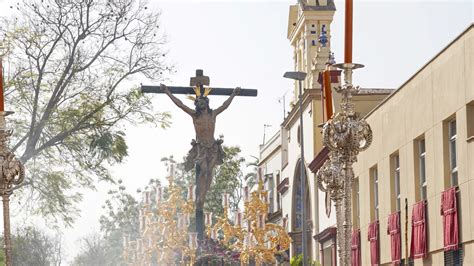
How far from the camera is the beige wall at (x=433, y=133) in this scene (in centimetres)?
2644

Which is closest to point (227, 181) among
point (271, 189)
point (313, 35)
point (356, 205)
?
point (271, 189)

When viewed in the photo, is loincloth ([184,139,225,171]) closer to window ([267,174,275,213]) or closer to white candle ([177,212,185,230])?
white candle ([177,212,185,230])

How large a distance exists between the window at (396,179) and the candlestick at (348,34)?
20.1 m

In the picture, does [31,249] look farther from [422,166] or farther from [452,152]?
[452,152]

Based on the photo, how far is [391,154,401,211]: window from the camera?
116 ft

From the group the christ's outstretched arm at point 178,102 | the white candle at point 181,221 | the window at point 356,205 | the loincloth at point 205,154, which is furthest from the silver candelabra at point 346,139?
the window at point 356,205

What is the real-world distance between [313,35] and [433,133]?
2764 centimetres

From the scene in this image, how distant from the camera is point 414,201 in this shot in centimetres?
3234

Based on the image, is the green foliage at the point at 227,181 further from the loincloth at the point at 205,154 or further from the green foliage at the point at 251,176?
the loincloth at the point at 205,154

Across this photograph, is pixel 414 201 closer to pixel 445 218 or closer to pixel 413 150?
pixel 413 150

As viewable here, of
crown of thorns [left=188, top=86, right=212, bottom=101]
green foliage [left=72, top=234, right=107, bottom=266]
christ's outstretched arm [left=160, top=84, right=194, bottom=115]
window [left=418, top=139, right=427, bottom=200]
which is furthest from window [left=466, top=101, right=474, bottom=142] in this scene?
green foliage [left=72, top=234, right=107, bottom=266]

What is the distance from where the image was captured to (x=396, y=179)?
3572cm

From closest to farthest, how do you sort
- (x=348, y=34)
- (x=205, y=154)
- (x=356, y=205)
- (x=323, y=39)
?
1. (x=348, y=34)
2. (x=205, y=154)
3. (x=356, y=205)
4. (x=323, y=39)

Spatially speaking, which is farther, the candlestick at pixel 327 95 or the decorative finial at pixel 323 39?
the decorative finial at pixel 323 39
